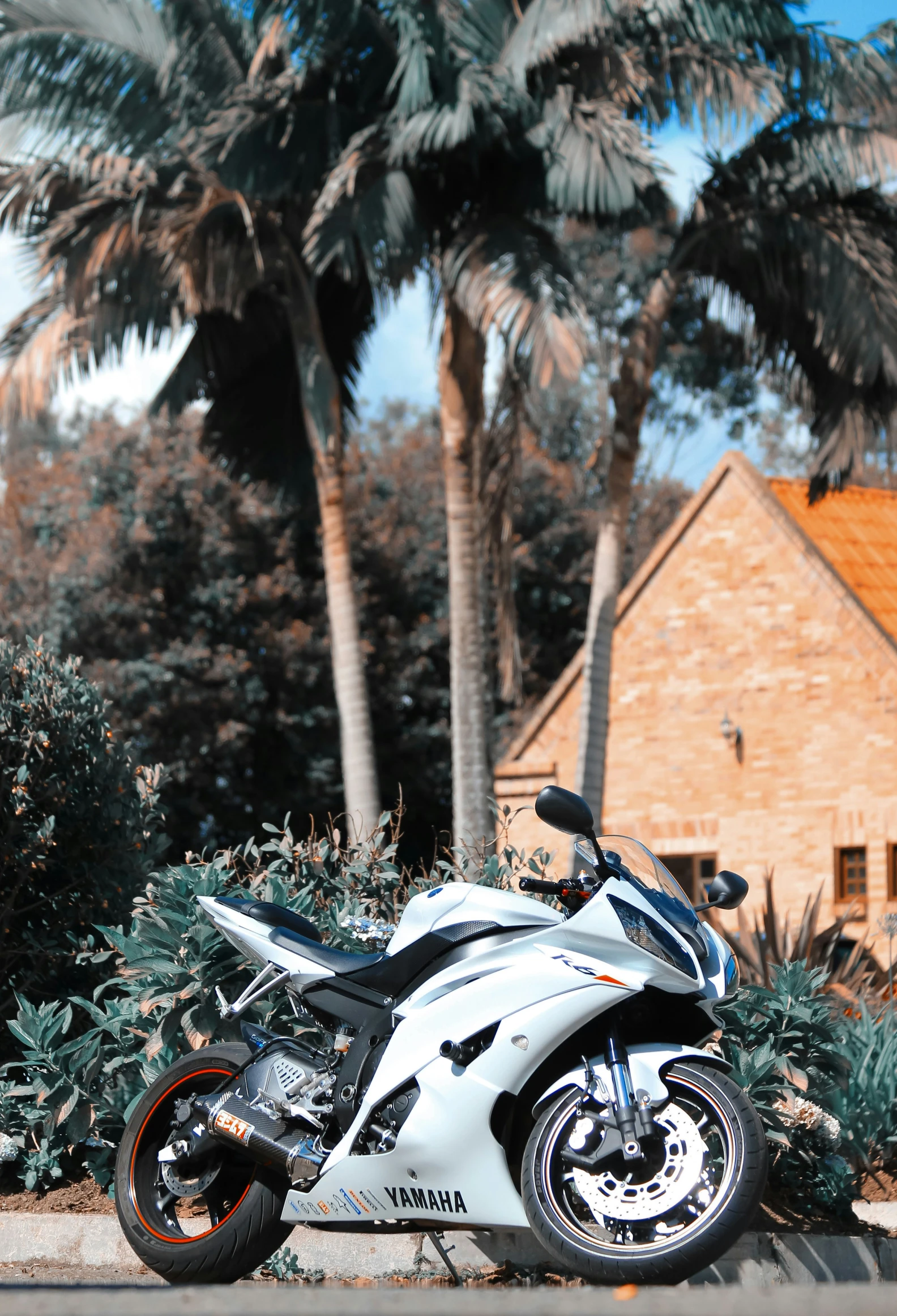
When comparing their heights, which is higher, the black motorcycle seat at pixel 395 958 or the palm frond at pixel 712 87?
the palm frond at pixel 712 87

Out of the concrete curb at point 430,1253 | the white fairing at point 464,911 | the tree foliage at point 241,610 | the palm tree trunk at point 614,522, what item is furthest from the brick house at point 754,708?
the white fairing at point 464,911

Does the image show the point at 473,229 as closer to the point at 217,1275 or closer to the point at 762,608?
the point at 762,608

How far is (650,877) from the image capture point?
13.6 feet

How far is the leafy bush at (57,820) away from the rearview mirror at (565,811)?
124 inches

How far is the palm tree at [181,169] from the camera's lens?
12.9m

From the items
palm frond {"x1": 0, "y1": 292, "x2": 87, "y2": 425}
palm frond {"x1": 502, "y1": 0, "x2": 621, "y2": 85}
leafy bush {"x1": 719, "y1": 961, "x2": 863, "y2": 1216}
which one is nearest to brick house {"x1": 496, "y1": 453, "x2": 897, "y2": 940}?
palm frond {"x1": 502, "y1": 0, "x2": 621, "y2": 85}

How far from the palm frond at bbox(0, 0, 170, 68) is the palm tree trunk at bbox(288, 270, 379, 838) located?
8.02 ft

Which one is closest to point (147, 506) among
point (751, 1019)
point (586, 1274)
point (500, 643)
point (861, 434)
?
point (500, 643)

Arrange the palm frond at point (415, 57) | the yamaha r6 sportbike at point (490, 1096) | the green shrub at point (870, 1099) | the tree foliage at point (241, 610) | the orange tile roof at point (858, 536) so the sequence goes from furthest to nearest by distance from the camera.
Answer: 1. the tree foliage at point (241, 610)
2. the orange tile roof at point (858, 536)
3. the palm frond at point (415, 57)
4. the green shrub at point (870, 1099)
5. the yamaha r6 sportbike at point (490, 1096)

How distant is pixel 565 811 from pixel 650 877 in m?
0.47

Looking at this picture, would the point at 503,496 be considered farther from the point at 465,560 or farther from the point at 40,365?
the point at 40,365

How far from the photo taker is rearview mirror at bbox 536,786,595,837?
151 inches

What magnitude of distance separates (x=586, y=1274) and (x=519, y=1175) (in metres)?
0.65

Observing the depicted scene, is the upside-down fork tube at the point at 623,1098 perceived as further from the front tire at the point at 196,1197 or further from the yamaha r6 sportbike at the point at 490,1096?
the front tire at the point at 196,1197
